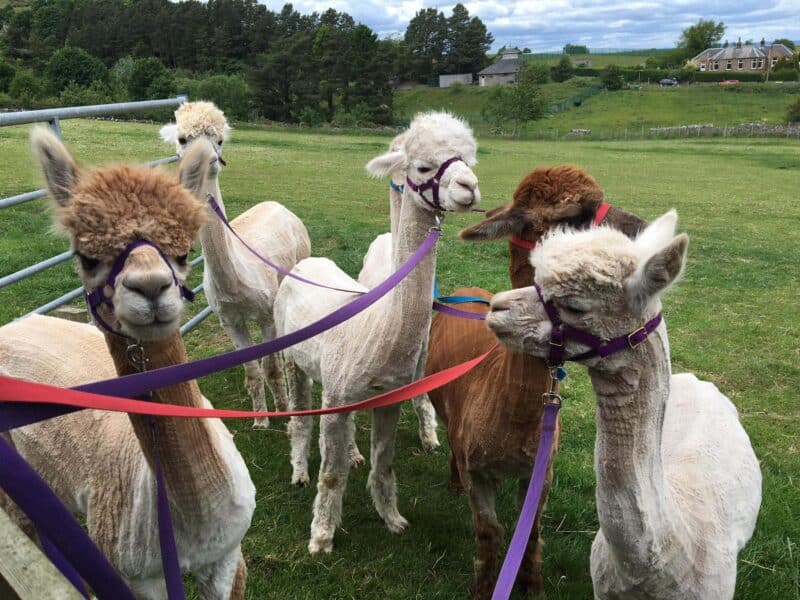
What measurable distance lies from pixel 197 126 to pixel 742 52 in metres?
123

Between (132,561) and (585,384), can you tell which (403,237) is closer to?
(132,561)

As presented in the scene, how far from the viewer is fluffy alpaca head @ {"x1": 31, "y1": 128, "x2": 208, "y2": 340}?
170cm

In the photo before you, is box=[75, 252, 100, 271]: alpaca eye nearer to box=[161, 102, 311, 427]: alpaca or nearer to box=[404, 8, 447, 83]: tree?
box=[161, 102, 311, 427]: alpaca

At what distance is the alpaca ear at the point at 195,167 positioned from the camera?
6.95ft

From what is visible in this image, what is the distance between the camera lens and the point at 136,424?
6.36 ft

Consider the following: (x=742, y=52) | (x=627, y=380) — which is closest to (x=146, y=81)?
(x=627, y=380)

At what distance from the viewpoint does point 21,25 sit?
296 feet

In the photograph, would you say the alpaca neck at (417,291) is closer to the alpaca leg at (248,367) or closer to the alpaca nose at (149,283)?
the alpaca nose at (149,283)

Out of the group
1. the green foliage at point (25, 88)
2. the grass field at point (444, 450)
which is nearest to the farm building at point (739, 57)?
the green foliage at point (25, 88)

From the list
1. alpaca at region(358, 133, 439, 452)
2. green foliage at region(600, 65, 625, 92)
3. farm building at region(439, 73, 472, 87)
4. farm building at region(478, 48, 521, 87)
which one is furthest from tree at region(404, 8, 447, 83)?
alpaca at region(358, 133, 439, 452)

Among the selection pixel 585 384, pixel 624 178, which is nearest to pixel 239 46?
pixel 624 178

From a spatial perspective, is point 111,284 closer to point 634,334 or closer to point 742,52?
point 634,334

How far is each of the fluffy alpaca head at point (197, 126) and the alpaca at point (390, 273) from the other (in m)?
1.52

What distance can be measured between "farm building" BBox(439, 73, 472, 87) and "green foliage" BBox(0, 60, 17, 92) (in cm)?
5430
